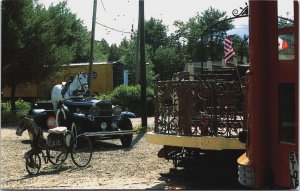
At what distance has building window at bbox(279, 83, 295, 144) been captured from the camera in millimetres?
4629

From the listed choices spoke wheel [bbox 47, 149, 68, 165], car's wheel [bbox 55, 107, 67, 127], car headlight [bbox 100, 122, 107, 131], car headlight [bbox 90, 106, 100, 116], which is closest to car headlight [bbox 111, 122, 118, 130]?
car headlight [bbox 100, 122, 107, 131]

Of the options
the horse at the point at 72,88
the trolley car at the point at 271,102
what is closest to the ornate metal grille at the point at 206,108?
the trolley car at the point at 271,102

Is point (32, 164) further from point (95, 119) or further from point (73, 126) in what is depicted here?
point (95, 119)

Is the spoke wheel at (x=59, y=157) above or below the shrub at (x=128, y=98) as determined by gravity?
below

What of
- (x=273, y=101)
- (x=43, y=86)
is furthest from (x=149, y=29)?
(x=273, y=101)

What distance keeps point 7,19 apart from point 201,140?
18820mm

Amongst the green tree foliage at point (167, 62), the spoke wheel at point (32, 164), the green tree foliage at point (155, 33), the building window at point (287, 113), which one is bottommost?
the spoke wheel at point (32, 164)

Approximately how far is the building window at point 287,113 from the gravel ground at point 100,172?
3.42 m

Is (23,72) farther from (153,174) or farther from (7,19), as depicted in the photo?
(153,174)

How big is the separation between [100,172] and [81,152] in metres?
1.83

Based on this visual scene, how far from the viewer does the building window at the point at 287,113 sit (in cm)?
463

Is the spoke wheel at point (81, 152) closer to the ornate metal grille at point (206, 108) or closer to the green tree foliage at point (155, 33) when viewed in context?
the ornate metal grille at point (206, 108)

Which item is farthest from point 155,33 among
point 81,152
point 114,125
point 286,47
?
point 286,47

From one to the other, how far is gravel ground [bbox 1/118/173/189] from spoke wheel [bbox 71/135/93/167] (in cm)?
14
